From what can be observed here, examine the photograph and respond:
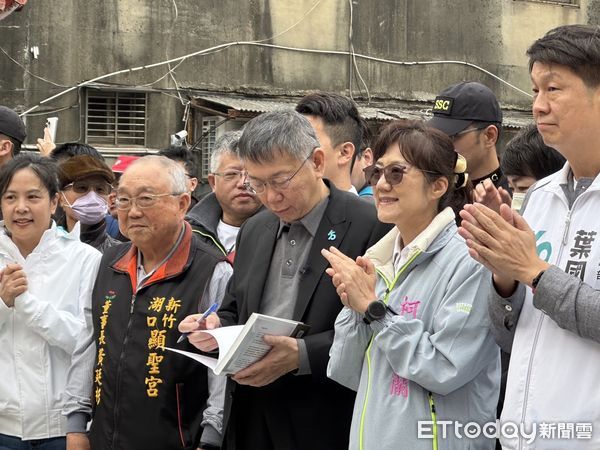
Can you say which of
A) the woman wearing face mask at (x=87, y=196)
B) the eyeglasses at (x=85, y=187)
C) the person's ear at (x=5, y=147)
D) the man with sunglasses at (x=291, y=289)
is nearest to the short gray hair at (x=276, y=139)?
the man with sunglasses at (x=291, y=289)

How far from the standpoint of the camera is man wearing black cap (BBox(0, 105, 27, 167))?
5824 mm

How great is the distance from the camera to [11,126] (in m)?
5.93

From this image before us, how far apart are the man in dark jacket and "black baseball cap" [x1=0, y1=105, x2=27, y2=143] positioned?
2089 mm

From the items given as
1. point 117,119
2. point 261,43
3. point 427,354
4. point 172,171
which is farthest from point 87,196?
point 261,43

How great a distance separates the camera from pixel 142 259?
4.13 meters

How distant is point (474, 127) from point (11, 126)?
10.5ft

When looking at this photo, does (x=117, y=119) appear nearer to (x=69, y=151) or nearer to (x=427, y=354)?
(x=69, y=151)

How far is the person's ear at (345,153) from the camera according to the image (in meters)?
4.53

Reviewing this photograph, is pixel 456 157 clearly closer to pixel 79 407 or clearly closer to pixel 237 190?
pixel 237 190

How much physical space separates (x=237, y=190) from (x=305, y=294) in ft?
4.99

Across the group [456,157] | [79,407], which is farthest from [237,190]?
[456,157]

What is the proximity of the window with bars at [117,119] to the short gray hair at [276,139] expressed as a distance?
10033 mm

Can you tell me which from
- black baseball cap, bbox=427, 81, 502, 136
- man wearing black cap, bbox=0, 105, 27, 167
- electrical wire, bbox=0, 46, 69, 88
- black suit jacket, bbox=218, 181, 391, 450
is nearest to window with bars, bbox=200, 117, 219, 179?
electrical wire, bbox=0, 46, 69, 88

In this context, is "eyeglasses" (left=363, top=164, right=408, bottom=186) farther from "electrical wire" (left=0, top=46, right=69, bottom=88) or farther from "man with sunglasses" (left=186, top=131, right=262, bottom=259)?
"electrical wire" (left=0, top=46, right=69, bottom=88)
